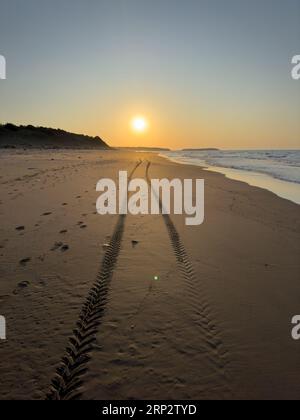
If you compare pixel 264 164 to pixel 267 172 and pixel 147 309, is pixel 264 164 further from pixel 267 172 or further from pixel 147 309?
pixel 147 309

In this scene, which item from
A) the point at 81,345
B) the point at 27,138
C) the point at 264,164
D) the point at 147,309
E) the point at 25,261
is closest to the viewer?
the point at 81,345

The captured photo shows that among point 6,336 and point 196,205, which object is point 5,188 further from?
point 6,336

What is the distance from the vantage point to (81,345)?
3797mm

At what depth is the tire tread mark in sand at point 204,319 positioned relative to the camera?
11.6 feet

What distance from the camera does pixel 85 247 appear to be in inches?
274

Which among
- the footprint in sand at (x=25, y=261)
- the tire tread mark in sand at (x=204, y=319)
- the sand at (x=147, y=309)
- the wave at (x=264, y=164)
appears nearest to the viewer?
the sand at (x=147, y=309)

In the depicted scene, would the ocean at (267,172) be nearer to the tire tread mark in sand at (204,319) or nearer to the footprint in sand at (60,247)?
the tire tread mark in sand at (204,319)

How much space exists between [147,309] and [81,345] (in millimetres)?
1194

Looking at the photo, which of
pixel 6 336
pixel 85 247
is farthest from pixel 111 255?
pixel 6 336

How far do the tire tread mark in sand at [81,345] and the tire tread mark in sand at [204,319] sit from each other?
1.46m

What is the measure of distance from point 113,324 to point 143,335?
1.58ft

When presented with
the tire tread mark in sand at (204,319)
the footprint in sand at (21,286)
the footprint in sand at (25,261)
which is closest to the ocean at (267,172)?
the tire tread mark in sand at (204,319)

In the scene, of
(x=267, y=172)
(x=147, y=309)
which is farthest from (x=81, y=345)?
(x=267, y=172)
